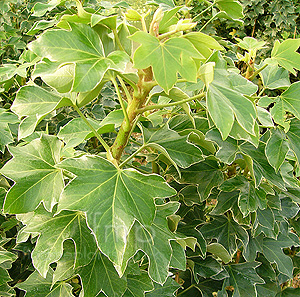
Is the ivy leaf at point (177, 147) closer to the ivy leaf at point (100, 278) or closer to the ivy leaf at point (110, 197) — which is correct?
the ivy leaf at point (110, 197)

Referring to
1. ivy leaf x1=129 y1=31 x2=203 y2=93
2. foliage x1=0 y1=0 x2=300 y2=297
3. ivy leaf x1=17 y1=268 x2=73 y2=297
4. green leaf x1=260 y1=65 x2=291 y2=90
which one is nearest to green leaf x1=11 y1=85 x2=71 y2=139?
foliage x1=0 y1=0 x2=300 y2=297

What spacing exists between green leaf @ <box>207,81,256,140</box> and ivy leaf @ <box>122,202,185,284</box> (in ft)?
0.93

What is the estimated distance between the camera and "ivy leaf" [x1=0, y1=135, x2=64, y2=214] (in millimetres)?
742

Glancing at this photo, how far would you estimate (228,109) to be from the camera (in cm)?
65

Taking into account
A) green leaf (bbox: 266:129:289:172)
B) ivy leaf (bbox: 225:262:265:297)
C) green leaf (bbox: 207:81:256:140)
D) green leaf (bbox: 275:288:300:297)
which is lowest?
green leaf (bbox: 275:288:300:297)

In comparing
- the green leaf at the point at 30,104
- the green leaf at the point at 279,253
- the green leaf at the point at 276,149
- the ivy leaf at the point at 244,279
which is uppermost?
the green leaf at the point at 30,104

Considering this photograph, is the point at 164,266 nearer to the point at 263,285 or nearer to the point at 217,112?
the point at 217,112

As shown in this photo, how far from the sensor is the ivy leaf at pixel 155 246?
717 mm

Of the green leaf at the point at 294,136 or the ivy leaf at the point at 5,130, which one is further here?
the ivy leaf at the point at 5,130

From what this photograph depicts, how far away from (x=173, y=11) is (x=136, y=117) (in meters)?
0.26

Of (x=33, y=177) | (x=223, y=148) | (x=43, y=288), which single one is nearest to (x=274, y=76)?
(x=223, y=148)

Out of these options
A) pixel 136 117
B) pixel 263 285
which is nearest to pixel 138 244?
pixel 136 117

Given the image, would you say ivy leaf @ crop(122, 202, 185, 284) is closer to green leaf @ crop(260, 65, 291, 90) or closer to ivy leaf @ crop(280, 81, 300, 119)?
ivy leaf @ crop(280, 81, 300, 119)

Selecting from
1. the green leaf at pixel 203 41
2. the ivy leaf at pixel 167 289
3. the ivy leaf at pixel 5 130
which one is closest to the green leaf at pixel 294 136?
the green leaf at pixel 203 41
